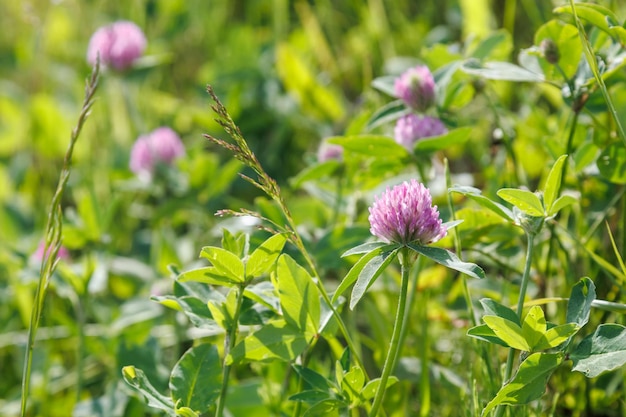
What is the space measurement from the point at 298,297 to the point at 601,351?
1.15 ft

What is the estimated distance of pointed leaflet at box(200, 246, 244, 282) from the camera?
0.93 meters

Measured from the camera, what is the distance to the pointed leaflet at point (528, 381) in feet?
2.82

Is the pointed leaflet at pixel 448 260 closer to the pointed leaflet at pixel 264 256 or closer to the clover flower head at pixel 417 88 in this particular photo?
the pointed leaflet at pixel 264 256

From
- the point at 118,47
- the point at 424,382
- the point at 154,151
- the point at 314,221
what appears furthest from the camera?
the point at 118,47

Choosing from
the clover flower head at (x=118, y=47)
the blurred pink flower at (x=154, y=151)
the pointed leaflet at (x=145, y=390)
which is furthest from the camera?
the clover flower head at (x=118, y=47)

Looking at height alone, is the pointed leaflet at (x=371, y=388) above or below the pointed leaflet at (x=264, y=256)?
below

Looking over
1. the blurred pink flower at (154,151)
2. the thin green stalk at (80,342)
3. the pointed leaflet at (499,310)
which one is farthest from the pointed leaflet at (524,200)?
the blurred pink flower at (154,151)

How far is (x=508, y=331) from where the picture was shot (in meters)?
0.86

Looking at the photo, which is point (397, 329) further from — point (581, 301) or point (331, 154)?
point (331, 154)

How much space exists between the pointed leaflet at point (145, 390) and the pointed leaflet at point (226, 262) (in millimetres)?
154

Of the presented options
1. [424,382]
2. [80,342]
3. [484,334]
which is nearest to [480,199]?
[484,334]

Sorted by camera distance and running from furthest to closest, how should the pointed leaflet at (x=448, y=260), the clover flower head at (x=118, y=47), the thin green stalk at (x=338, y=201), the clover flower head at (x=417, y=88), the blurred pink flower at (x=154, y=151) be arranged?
the clover flower head at (x=118, y=47), the blurred pink flower at (x=154, y=151), the thin green stalk at (x=338, y=201), the clover flower head at (x=417, y=88), the pointed leaflet at (x=448, y=260)

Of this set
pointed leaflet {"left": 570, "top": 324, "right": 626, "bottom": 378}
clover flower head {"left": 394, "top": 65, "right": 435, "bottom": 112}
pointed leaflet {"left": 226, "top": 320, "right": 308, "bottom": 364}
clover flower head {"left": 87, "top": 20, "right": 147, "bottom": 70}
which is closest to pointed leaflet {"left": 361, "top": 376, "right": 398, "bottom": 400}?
pointed leaflet {"left": 226, "top": 320, "right": 308, "bottom": 364}

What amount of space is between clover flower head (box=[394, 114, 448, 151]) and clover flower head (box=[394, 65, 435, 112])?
0.11ft
